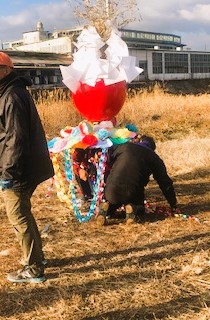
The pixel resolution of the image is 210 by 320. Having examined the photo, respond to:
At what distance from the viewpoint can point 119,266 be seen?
4020mm

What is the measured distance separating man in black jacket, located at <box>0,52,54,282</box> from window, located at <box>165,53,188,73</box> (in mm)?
47448

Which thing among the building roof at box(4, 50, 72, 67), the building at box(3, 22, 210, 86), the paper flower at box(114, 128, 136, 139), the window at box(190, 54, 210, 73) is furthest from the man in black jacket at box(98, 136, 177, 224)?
the window at box(190, 54, 210, 73)

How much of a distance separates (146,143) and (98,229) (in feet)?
3.82

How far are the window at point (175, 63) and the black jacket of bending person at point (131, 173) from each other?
45739mm

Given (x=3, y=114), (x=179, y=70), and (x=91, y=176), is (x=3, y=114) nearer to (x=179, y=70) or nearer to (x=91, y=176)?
(x=91, y=176)

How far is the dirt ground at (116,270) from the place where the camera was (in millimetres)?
3262

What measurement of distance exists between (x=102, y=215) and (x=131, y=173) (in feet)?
1.91

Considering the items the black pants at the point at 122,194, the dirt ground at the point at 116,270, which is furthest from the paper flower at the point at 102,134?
the dirt ground at the point at 116,270

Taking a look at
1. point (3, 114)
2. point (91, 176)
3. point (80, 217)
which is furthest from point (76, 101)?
point (3, 114)

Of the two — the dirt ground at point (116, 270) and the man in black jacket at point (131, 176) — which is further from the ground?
the man in black jacket at point (131, 176)

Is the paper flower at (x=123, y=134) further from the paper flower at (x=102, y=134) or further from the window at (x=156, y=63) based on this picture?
the window at (x=156, y=63)

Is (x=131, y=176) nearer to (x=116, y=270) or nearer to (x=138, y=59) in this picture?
(x=116, y=270)

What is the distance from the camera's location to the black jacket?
337cm

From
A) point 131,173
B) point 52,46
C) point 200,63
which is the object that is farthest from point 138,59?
point 131,173
